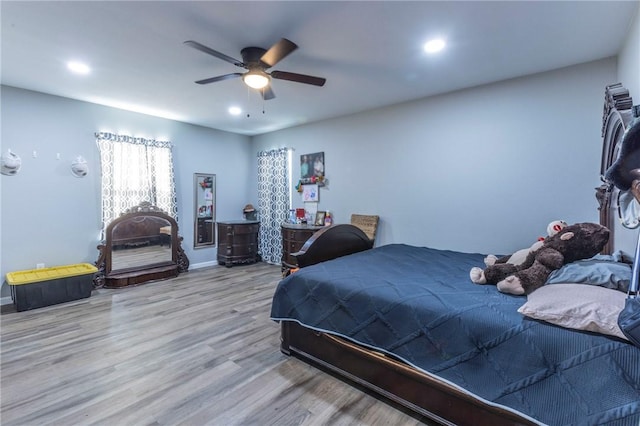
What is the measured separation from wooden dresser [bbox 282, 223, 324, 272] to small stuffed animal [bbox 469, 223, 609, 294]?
312cm

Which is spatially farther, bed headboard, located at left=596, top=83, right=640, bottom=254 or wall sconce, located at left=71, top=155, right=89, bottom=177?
wall sconce, located at left=71, top=155, right=89, bottom=177

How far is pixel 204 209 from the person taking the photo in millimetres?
5477

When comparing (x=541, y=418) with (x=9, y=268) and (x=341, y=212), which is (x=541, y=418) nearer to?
(x=341, y=212)

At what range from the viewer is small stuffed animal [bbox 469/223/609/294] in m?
1.67

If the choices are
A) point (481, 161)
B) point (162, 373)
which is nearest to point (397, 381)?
point (162, 373)

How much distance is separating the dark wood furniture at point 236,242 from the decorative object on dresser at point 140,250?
708 millimetres

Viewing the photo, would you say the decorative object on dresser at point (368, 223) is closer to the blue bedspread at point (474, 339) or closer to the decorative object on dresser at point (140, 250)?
the blue bedspread at point (474, 339)

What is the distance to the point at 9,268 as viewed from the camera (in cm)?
355

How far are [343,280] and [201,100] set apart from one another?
322cm

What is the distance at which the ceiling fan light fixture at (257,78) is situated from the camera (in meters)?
2.62

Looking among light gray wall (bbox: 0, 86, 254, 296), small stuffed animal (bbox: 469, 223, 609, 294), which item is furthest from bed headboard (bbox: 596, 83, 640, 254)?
light gray wall (bbox: 0, 86, 254, 296)

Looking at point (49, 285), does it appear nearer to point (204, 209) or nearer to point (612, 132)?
point (204, 209)

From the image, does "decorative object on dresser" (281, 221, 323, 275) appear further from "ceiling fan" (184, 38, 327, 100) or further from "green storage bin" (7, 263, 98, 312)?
"green storage bin" (7, 263, 98, 312)

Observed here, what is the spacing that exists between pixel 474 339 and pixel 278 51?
2342 mm
